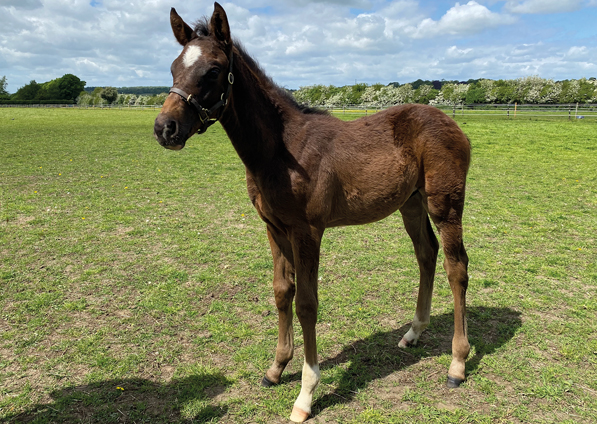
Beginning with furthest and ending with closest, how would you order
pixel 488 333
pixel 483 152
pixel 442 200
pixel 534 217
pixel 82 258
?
1. pixel 483 152
2. pixel 534 217
3. pixel 82 258
4. pixel 488 333
5. pixel 442 200

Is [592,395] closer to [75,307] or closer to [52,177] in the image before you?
[75,307]

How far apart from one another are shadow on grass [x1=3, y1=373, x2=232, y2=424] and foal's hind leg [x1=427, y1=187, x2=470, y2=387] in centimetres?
203

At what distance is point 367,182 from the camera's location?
11.0 ft

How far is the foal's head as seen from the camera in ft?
8.41

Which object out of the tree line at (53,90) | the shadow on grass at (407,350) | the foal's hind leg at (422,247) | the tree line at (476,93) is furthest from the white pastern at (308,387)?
the tree line at (53,90)

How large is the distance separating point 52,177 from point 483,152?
51.6ft

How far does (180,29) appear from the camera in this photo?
9.48ft

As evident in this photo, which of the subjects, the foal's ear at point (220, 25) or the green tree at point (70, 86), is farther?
the green tree at point (70, 86)

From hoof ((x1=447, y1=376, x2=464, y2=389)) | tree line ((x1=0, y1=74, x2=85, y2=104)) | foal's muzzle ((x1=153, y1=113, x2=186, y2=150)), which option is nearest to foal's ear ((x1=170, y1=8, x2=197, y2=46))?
foal's muzzle ((x1=153, y1=113, x2=186, y2=150))

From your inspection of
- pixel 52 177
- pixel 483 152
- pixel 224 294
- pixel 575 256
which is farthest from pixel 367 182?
pixel 483 152

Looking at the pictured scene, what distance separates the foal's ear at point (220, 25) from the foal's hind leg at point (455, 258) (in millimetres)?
2185

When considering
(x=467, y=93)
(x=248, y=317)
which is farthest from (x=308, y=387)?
(x=467, y=93)

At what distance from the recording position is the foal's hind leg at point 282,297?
3498 millimetres

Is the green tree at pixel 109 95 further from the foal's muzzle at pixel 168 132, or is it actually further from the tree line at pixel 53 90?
the foal's muzzle at pixel 168 132
